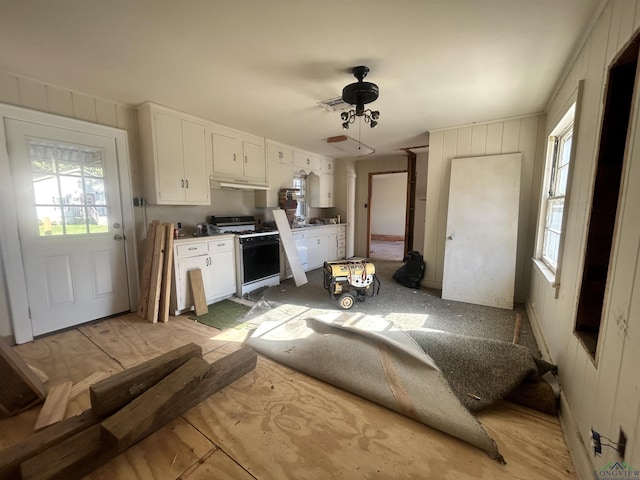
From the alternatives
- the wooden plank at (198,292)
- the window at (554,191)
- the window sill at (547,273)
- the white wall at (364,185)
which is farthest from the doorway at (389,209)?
the wooden plank at (198,292)

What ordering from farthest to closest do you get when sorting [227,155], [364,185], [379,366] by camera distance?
[364,185], [227,155], [379,366]

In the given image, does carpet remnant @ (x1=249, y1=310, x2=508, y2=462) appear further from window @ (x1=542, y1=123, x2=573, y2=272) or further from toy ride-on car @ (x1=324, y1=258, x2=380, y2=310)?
window @ (x1=542, y1=123, x2=573, y2=272)

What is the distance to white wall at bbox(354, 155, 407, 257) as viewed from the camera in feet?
20.2

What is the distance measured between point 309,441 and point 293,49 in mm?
2544

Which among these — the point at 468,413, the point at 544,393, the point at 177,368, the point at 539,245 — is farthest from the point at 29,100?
the point at 539,245

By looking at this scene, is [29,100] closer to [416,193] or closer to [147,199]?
[147,199]

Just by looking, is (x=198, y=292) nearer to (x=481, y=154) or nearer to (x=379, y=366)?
(x=379, y=366)

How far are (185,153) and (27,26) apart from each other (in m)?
1.68

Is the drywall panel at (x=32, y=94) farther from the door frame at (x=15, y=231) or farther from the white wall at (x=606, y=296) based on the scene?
the white wall at (x=606, y=296)

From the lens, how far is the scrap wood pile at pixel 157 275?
2.96 m

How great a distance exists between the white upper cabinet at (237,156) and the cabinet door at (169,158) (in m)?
0.50

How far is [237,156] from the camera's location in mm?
4023

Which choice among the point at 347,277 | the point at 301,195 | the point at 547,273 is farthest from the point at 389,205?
the point at 547,273

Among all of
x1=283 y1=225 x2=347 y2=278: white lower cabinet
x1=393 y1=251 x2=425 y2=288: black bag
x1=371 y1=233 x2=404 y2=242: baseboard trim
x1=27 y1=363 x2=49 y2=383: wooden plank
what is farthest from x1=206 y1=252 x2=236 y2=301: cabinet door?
x1=371 y1=233 x2=404 y2=242: baseboard trim
